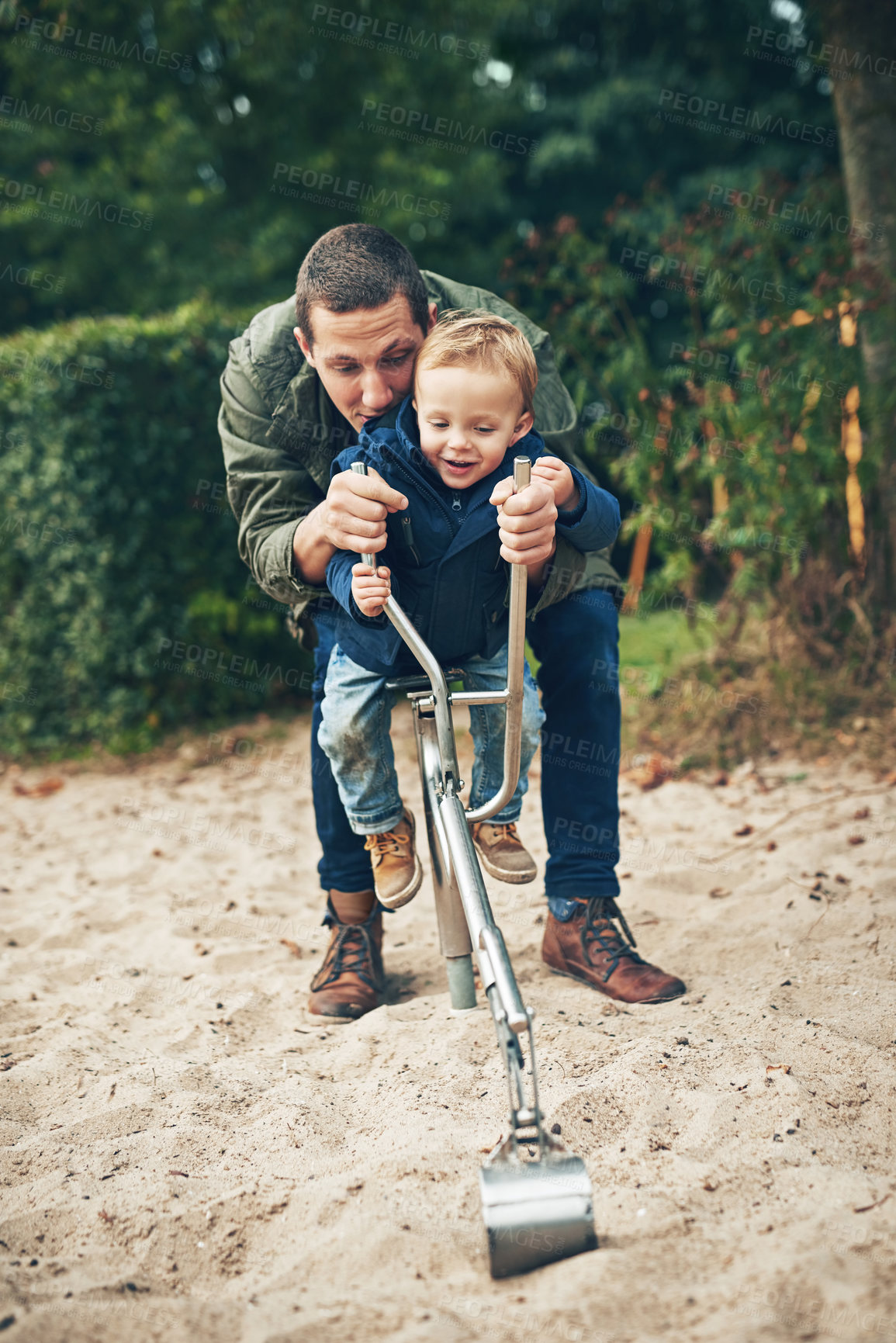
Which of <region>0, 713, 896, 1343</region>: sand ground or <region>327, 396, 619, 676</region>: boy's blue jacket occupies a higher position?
<region>327, 396, 619, 676</region>: boy's blue jacket

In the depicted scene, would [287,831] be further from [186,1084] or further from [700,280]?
[700,280]

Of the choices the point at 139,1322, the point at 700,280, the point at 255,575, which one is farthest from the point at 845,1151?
the point at 700,280

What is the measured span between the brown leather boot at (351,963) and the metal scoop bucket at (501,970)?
1.46ft

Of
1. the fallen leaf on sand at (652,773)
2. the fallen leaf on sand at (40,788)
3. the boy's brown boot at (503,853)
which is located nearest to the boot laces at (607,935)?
the boy's brown boot at (503,853)

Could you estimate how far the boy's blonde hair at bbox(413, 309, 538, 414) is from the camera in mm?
1806

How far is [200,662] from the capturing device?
17.1 ft

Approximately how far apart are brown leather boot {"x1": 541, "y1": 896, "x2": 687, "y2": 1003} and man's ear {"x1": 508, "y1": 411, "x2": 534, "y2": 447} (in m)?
1.10

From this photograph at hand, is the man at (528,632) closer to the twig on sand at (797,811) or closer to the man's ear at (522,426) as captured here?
the man's ear at (522,426)

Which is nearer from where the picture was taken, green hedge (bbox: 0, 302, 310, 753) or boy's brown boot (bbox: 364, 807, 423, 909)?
boy's brown boot (bbox: 364, 807, 423, 909)

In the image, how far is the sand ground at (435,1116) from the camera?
53.6 inches

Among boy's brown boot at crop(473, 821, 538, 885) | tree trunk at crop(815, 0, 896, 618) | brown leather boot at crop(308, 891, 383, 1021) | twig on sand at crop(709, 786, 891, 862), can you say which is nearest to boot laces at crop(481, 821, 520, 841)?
boy's brown boot at crop(473, 821, 538, 885)

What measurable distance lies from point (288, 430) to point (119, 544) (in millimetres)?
2812

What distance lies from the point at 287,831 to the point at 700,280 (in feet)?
9.69

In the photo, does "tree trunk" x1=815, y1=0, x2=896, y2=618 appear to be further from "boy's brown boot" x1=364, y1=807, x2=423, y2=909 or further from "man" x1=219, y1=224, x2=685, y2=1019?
"boy's brown boot" x1=364, y1=807, x2=423, y2=909
